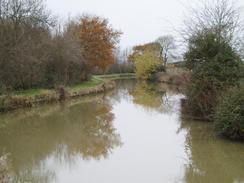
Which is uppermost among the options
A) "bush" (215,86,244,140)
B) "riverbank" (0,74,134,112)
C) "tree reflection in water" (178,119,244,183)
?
"bush" (215,86,244,140)

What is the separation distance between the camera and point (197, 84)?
40.0 feet

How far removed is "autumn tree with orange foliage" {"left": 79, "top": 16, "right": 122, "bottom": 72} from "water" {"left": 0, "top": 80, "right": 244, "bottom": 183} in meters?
15.6

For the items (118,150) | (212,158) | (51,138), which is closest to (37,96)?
(51,138)

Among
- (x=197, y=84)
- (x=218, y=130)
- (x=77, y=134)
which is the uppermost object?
(x=197, y=84)

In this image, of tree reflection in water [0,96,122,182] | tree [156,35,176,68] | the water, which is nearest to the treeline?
tree reflection in water [0,96,122,182]

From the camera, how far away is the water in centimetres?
716

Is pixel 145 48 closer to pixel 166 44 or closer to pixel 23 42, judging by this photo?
pixel 166 44

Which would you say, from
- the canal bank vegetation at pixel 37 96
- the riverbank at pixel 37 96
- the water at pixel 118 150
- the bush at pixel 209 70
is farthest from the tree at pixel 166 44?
the bush at pixel 209 70

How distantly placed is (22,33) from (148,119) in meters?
9.89

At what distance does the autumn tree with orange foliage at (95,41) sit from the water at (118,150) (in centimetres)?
1565

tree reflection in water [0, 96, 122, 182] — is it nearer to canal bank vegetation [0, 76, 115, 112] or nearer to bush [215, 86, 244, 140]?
canal bank vegetation [0, 76, 115, 112]

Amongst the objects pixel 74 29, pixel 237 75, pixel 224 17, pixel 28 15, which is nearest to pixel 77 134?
pixel 237 75

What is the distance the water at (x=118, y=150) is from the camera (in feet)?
23.5

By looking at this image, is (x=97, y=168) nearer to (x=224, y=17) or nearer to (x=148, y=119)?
(x=148, y=119)
